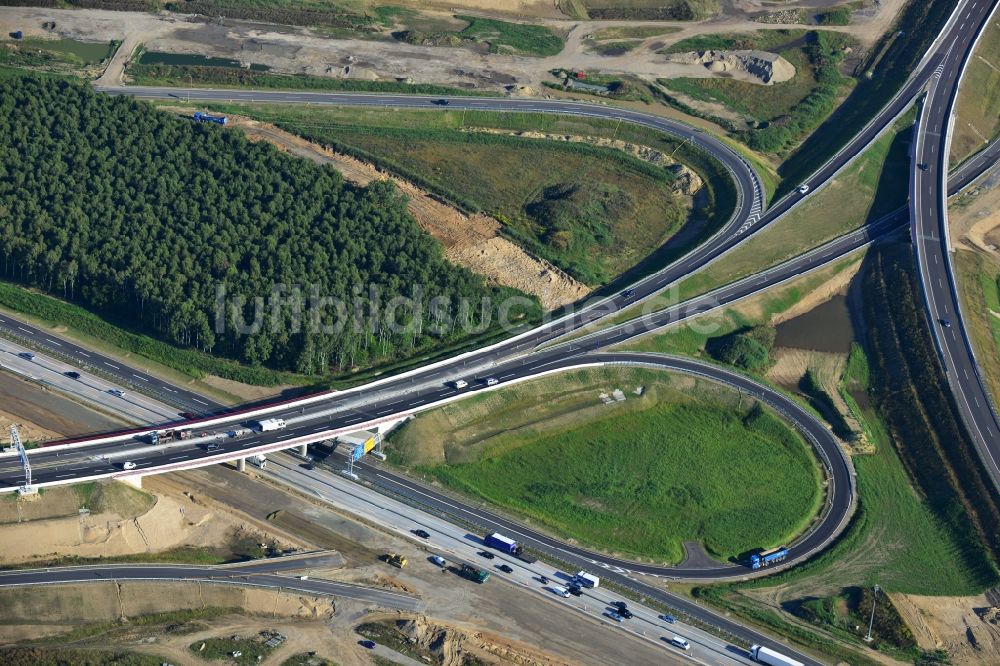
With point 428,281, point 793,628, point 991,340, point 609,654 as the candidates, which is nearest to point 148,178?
point 428,281

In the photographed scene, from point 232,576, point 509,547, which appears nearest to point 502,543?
point 509,547

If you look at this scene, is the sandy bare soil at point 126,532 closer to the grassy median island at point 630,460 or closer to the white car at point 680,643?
the grassy median island at point 630,460

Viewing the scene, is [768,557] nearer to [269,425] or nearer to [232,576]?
[269,425]

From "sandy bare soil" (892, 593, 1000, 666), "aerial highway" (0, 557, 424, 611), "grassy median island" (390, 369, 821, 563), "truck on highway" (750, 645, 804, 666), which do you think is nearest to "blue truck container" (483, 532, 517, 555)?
"grassy median island" (390, 369, 821, 563)

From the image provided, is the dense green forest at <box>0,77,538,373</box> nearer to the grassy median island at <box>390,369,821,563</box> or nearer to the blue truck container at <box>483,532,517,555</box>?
the grassy median island at <box>390,369,821,563</box>

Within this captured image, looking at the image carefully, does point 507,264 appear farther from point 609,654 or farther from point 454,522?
point 609,654

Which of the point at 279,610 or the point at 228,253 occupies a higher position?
the point at 228,253
